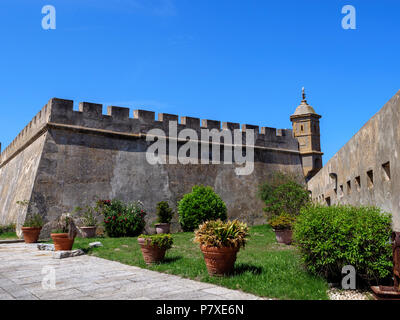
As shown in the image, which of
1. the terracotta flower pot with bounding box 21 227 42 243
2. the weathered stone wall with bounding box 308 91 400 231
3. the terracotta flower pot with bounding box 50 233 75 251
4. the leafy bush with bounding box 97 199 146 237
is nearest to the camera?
the weathered stone wall with bounding box 308 91 400 231

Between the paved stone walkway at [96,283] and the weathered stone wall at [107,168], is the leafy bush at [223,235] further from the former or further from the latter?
the weathered stone wall at [107,168]

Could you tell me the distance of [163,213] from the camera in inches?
560

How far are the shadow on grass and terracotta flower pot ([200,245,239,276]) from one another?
0.73 ft

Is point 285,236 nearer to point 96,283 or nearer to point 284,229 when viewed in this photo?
point 284,229

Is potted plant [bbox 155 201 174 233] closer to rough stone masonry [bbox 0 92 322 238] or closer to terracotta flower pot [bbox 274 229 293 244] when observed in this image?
rough stone masonry [bbox 0 92 322 238]

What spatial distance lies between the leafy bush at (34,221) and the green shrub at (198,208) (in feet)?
18.7

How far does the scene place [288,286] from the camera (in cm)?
447

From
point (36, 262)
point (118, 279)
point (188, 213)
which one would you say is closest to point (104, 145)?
point (188, 213)

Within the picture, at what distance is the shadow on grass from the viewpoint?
5466 mm

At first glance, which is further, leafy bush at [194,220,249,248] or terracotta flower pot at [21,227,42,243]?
terracotta flower pot at [21,227,42,243]

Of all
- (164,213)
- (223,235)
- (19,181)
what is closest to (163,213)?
(164,213)

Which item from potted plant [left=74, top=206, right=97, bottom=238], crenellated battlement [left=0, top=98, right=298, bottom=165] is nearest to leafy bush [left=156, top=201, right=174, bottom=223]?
potted plant [left=74, top=206, right=97, bottom=238]

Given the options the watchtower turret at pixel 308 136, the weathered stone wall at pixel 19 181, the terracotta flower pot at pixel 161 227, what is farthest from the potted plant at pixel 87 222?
the watchtower turret at pixel 308 136

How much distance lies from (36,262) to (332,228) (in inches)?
235
